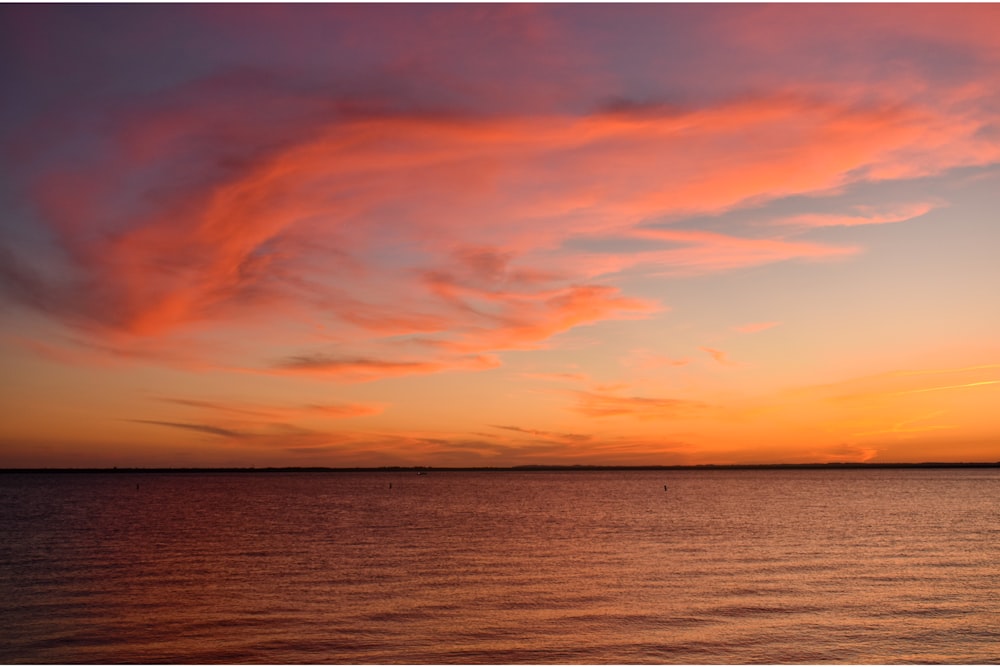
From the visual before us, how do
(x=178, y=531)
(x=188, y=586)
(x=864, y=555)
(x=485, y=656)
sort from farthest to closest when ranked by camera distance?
(x=178, y=531) < (x=864, y=555) < (x=188, y=586) < (x=485, y=656)

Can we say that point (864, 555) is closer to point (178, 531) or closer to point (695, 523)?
point (695, 523)

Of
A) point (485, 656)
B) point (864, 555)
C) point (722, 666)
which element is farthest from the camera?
point (864, 555)

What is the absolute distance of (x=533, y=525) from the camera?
262 ft

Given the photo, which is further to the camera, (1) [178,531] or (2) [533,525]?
(2) [533,525]

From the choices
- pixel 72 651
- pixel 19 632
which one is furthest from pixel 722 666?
pixel 19 632

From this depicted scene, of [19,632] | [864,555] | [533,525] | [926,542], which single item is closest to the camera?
[19,632]

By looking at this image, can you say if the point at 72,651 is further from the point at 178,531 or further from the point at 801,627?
the point at 178,531

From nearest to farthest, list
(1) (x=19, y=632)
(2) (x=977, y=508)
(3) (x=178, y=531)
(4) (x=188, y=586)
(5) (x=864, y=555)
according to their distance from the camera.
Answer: (1) (x=19, y=632) → (4) (x=188, y=586) → (5) (x=864, y=555) → (3) (x=178, y=531) → (2) (x=977, y=508)

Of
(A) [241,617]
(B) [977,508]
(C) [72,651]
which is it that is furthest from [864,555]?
(B) [977,508]

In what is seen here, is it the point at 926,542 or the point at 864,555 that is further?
the point at 926,542

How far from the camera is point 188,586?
41094 mm

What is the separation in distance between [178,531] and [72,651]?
163 feet

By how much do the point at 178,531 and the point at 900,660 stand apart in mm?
65296

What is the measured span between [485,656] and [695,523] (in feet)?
192
